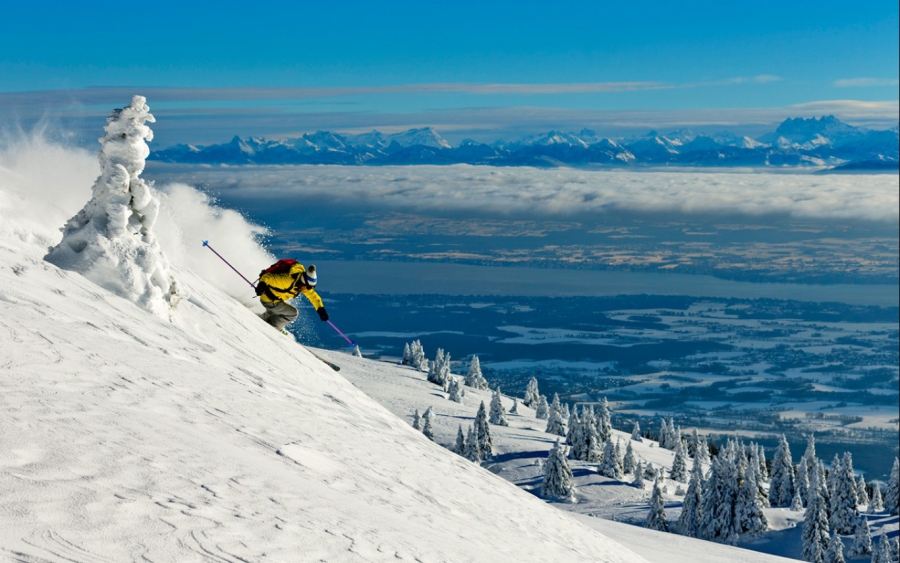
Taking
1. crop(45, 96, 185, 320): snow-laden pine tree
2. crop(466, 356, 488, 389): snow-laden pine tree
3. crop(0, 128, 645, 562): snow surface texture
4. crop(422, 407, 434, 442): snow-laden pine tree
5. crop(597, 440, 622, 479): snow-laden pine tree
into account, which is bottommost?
crop(466, 356, 488, 389): snow-laden pine tree

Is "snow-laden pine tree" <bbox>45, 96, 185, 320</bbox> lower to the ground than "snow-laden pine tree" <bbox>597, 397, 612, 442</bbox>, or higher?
higher

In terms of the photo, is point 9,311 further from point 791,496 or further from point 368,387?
point 368,387

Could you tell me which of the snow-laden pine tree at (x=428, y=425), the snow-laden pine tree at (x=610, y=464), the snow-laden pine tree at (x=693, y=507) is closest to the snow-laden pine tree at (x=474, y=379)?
the snow-laden pine tree at (x=428, y=425)

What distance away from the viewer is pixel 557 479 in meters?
77.6

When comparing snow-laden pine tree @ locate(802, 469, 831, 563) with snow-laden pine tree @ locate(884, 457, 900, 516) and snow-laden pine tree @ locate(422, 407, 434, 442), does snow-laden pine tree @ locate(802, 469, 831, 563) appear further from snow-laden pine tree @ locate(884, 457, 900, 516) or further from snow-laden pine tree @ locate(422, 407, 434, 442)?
snow-laden pine tree @ locate(422, 407, 434, 442)

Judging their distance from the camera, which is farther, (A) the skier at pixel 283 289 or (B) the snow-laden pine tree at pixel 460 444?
(B) the snow-laden pine tree at pixel 460 444

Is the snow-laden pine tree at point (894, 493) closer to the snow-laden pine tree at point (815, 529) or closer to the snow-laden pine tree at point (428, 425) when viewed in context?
the snow-laden pine tree at point (815, 529)

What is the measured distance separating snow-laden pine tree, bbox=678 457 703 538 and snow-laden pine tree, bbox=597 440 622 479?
13.8 m

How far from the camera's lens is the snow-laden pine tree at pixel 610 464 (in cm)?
8406

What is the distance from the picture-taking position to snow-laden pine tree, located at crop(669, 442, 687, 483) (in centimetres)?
8969

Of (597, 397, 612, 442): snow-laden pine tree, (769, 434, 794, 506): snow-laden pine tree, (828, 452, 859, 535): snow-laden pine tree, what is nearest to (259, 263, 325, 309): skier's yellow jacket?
(828, 452, 859, 535): snow-laden pine tree

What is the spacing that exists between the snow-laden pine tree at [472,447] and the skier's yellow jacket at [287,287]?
64.8 m

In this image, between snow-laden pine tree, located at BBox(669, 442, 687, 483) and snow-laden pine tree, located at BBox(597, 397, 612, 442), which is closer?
snow-laden pine tree, located at BBox(669, 442, 687, 483)

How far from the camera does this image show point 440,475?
1256 cm
